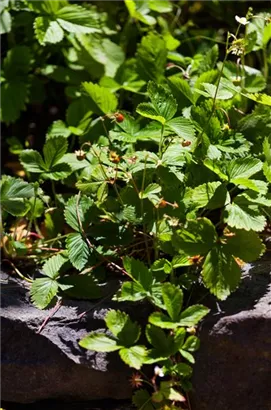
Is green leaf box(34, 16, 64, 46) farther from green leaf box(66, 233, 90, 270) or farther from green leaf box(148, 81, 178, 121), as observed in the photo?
green leaf box(66, 233, 90, 270)

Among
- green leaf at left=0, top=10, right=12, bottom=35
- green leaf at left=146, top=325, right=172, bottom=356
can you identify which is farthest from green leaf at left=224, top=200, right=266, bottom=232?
green leaf at left=0, top=10, right=12, bottom=35

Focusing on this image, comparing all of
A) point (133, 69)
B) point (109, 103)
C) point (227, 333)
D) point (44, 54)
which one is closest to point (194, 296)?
point (227, 333)

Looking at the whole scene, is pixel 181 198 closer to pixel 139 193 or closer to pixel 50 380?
pixel 139 193

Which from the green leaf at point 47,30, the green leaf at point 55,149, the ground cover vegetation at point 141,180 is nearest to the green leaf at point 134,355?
the ground cover vegetation at point 141,180

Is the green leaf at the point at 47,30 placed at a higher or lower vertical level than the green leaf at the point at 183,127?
higher

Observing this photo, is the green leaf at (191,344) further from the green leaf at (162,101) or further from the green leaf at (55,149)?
the green leaf at (55,149)

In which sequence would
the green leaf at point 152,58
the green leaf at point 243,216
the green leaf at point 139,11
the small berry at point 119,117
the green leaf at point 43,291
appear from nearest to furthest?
the green leaf at point 243,216, the green leaf at point 43,291, the small berry at point 119,117, the green leaf at point 152,58, the green leaf at point 139,11
